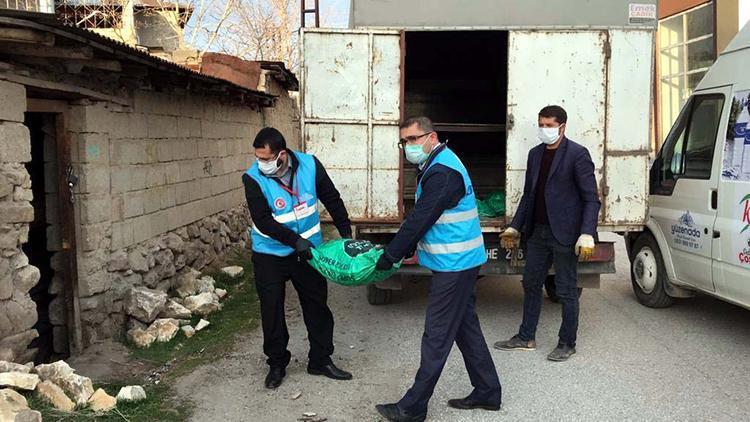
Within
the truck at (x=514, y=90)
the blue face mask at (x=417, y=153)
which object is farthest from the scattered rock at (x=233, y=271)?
the blue face mask at (x=417, y=153)

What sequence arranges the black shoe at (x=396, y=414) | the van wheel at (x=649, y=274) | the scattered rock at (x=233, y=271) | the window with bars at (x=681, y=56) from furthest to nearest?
1. the window with bars at (x=681, y=56)
2. the scattered rock at (x=233, y=271)
3. the van wheel at (x=649, y=274)
4. the black shoe at (x=396, y=414)

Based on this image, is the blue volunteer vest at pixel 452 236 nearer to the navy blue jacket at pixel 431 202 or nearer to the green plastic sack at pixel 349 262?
the navy blue jacket at pixel 431 202

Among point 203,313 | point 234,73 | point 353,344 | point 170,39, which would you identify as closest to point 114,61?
point 203,313

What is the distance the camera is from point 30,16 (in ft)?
13.0

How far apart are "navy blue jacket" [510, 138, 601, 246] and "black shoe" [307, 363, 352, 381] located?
6.13ft

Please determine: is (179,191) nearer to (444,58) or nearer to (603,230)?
(444,58)

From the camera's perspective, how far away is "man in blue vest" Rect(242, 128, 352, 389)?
14.3 ft

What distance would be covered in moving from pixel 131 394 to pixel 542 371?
285cm

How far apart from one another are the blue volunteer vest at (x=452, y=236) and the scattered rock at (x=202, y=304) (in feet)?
10.4

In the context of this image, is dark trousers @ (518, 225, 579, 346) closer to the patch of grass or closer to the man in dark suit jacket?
the man in dark suit jacket

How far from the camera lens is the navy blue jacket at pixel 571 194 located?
4.78 m

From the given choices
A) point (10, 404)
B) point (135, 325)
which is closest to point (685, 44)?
point (135, 325)

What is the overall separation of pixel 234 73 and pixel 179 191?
128 inches

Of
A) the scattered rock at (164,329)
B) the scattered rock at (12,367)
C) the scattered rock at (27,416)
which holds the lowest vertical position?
the scattered rock at (164,329)
